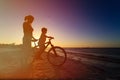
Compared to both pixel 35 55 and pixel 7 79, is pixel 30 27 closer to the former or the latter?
pixel 35 55

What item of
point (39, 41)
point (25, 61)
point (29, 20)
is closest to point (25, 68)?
point (25, 61)

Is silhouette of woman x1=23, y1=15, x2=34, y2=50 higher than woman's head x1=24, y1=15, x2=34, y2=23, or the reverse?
woman's head x1=24, y1=15, x2=34, y2=23

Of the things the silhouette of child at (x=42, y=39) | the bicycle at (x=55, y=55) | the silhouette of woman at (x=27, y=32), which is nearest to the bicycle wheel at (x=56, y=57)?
the bicycle at (x=55, y=55)

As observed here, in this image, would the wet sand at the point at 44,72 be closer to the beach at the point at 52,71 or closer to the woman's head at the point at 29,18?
the beach at the point at 52,71

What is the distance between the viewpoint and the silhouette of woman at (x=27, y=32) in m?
13.8

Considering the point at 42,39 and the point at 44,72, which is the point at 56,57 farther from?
the point at 44,72

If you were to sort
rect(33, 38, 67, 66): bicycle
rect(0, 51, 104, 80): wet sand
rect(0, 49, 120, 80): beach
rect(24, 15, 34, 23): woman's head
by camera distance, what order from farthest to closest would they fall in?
rect(33, 38, 67, 66): bicycle → rect(24, 15, 34, 23): woman's head → rect(0, 49, 120, 80): beach → rect(0, 51, 104, 80): wet sand

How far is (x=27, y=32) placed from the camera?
14.0m

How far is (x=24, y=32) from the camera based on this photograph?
14.0 m

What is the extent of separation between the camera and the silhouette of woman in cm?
1377

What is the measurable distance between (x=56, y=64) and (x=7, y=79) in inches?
184

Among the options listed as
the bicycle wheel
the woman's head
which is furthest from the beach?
the woman's head

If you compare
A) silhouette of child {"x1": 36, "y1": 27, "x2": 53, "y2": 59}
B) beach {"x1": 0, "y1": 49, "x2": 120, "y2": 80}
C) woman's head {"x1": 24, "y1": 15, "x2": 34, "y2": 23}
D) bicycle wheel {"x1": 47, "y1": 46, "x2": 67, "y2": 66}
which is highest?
woman's head {"x1": 24, "y1": 15, "x2": 34, "y2": 23}

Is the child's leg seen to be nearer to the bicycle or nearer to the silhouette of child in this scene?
the silhouette of child
